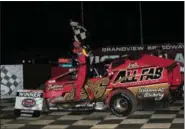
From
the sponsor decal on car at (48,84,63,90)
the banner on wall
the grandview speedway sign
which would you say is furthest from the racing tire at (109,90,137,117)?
the banner on wall

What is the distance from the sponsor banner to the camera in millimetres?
7879

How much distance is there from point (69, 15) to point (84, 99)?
698cm

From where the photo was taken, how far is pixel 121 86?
25.2 ft

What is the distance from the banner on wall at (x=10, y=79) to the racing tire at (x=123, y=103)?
3476 millimetres

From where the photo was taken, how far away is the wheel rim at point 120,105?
25.2 ft

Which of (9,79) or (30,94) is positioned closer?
(30,94)

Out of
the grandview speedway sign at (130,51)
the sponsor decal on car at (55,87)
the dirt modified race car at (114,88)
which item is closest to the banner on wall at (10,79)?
the grandview speedway sign at (130,51)

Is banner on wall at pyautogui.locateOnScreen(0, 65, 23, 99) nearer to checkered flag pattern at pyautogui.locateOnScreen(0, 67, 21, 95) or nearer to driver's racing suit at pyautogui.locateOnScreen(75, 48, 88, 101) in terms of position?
checkered flag pattern at pyautogui.locateOnScreen(0, 67, 21, 95)

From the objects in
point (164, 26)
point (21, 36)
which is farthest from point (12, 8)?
point (164, 26)

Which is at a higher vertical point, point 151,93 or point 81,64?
point 81,64

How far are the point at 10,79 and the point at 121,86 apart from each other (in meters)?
3.71

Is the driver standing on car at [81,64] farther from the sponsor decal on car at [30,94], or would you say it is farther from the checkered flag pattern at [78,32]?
the sponsor decal on car at [30,94]

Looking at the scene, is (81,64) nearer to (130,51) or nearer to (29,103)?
(29,103)

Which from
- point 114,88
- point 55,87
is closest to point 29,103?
point 55,87
